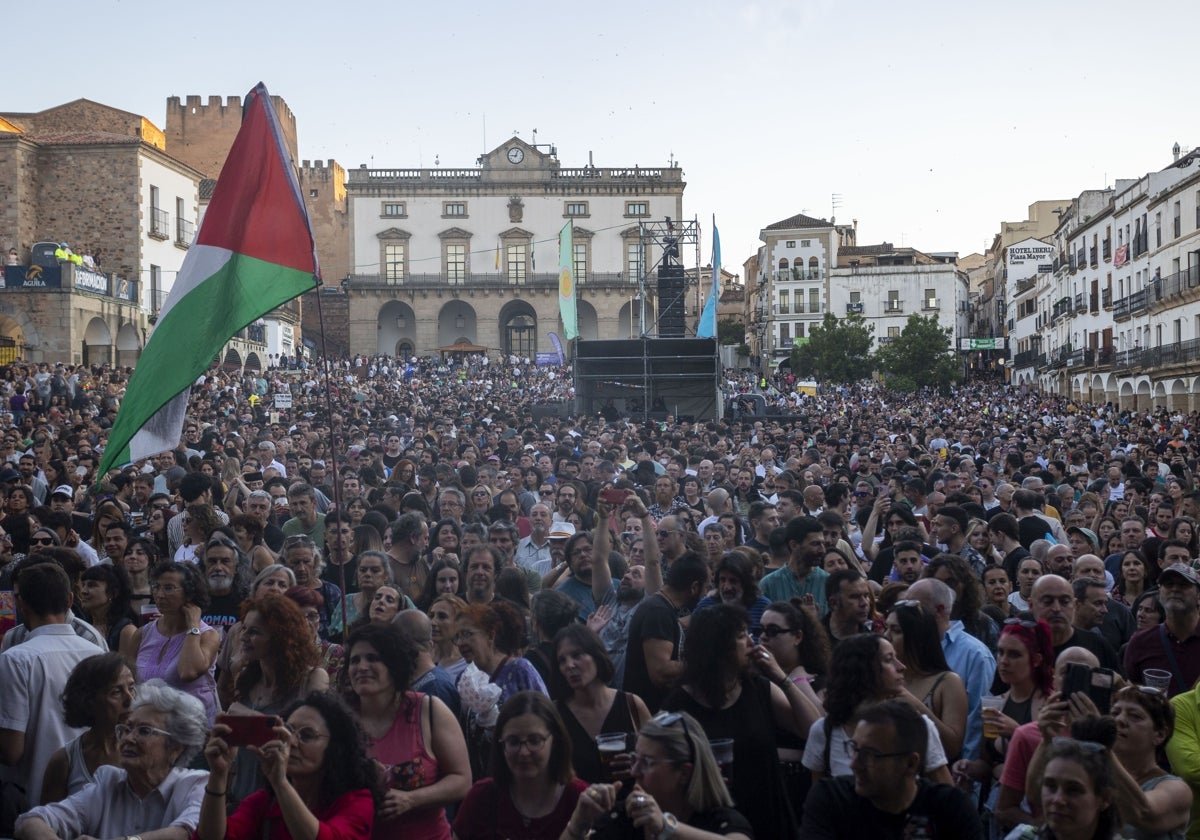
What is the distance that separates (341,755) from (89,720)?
3.69 ft

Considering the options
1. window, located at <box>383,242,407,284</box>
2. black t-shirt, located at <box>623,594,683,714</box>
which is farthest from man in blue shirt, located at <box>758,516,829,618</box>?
window, located at <box>383,242,407,284</box>

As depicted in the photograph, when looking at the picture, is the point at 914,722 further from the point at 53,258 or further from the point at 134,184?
the point at 134,184

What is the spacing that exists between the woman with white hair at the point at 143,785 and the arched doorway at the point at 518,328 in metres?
65.0

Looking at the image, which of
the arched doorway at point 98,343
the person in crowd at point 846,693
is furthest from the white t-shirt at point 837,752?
the arched doorway at point 98,343

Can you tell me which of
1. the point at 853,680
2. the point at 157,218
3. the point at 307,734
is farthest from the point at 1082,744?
the point at 157,218

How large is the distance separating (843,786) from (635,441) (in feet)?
49.9

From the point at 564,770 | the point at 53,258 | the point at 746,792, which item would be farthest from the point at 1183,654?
the point at 53,258

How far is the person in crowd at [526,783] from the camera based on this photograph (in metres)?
3.80

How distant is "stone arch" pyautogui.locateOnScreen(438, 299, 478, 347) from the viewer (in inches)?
2729

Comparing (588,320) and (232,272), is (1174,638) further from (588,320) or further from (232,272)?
(588,320)

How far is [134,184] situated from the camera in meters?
41.2

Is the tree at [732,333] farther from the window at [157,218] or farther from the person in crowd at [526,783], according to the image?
the person in crowd at [526,783]

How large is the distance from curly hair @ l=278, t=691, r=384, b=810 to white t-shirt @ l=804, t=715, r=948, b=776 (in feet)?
4.62

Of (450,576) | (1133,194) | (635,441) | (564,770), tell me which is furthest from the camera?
(1133,194)
